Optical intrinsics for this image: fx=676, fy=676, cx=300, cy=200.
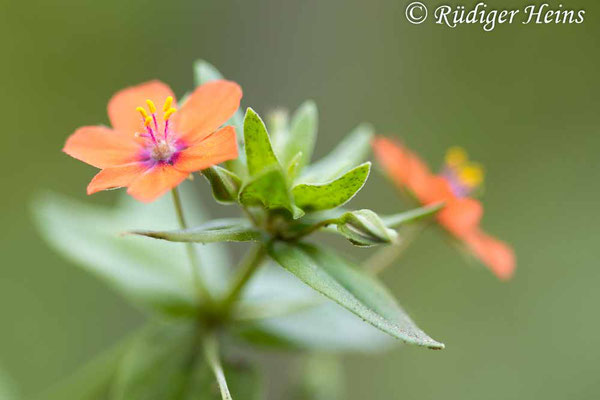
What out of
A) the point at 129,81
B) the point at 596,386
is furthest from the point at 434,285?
the point at 129,81

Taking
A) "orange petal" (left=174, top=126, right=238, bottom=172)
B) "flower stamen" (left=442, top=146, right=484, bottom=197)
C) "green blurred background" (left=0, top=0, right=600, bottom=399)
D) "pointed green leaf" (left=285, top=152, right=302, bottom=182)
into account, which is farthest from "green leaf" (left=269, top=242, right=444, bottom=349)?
"green blurred background" (left=0, top=0, right=600, bottom=399)

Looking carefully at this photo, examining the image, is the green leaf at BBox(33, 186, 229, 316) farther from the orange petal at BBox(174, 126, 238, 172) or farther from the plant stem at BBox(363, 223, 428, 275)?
the orange petal at BBox(174, 126, 238, 172)

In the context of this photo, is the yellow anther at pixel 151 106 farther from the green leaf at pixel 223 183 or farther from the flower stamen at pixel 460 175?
the flower stamen at pixel 460 175

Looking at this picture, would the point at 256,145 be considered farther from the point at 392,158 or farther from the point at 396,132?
the point at 396,132

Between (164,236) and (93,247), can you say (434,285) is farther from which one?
(164,236)

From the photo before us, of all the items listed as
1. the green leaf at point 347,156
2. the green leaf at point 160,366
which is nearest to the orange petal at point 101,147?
the green leaf at point 347,156

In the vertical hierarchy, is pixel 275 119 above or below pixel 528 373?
above
